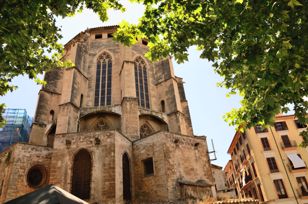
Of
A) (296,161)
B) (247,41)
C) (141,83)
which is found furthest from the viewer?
(296,161)

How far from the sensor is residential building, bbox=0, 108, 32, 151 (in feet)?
123

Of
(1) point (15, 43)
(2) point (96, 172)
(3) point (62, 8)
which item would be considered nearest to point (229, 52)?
(3) point (62, 8)

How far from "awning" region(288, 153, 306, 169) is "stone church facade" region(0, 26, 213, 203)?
11.1 m

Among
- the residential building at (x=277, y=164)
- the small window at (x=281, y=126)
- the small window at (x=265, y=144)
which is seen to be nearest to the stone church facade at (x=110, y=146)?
the residential building at (x=277, y=164)

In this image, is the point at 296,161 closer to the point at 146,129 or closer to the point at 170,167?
the point at 146,129

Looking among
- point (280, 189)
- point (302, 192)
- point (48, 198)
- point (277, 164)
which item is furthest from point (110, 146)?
point (302, 192)

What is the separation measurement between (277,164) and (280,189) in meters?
2.41

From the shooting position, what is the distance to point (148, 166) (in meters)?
14.4

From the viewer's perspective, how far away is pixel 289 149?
949 inches

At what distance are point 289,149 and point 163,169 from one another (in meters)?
17.3

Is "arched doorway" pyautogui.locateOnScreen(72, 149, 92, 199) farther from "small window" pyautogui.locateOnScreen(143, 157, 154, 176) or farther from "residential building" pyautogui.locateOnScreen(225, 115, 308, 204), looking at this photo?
"residential building" pyautogui.locateOnScreen(225, 115, 308, 204)

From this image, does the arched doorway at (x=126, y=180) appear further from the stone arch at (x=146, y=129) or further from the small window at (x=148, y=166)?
the stone arch at (x=146, y=129)

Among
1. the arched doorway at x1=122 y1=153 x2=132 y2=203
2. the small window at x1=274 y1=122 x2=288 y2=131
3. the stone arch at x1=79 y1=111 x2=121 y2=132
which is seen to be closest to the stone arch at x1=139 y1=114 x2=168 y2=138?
the stone arch at x1=79 y1=111 x2=121 y2=132

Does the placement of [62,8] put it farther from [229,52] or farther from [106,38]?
[106,38]
